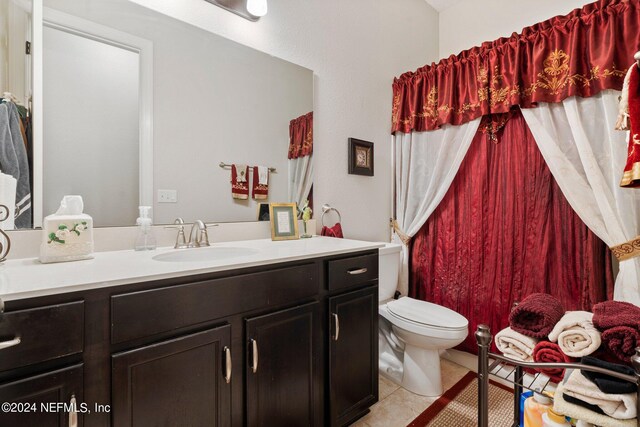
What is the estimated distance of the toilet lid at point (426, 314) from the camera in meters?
1.70

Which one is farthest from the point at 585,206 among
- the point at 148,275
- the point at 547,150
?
the point at 148,275

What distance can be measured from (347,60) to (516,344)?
6.45 feet

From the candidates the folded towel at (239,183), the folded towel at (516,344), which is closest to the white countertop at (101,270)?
the folded towel at (239,183)

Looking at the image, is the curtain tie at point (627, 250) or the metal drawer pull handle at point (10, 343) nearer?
the metal drawer pull handle at point (10, 343)

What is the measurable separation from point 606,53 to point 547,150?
513mm

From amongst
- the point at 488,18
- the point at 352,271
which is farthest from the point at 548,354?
the point at 488,18

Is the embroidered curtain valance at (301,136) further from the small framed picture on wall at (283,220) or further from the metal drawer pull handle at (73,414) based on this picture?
the metal drawer pull handle at (73,414)

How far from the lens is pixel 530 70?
1754 mm

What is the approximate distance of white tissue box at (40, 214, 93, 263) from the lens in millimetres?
999

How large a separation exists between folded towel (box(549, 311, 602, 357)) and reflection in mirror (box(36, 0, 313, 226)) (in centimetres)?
138

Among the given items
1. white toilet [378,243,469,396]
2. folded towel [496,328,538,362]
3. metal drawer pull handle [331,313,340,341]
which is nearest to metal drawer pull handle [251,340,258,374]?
metal drawer pull handle [331,313,340,341]

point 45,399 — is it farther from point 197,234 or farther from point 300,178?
point 300,178

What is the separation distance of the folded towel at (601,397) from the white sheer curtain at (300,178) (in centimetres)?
144

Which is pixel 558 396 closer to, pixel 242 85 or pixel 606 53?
pixel 606 53
